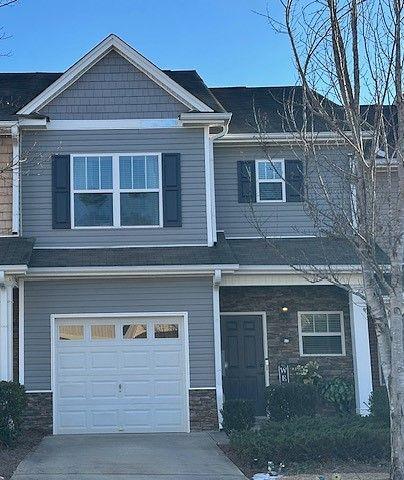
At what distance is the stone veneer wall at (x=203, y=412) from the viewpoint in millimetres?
14188

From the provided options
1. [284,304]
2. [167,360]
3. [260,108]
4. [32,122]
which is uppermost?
[260,108]

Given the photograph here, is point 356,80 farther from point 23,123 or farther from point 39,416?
point 39,416

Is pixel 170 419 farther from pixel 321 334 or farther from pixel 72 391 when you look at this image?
pixel 321 334

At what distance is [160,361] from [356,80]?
23.7ft

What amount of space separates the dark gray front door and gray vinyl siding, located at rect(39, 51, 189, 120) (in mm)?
4781

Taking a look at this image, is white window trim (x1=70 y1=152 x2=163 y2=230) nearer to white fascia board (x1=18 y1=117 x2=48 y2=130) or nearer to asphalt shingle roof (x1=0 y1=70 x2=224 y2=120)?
white fascia board (x1=18 y1=117 x2=48 y2=130)

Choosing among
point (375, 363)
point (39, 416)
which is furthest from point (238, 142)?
point (39, 416)

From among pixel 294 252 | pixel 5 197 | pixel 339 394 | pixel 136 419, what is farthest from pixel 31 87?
pixel 339 394

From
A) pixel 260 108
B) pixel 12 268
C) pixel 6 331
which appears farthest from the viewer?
pixel 260 108

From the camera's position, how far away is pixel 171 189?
1494cm

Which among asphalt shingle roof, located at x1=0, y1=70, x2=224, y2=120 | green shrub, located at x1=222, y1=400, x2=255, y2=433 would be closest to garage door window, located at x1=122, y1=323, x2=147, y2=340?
green shrub, located at x1=222, y1=400, x2=255, y2=433

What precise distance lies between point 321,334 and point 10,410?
276 inches

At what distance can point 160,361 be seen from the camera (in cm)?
1456

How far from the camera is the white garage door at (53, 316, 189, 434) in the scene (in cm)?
1434
